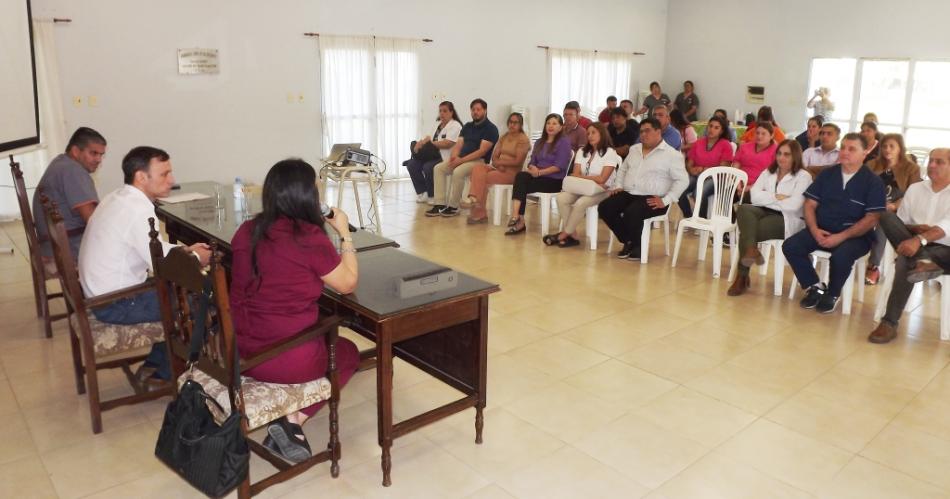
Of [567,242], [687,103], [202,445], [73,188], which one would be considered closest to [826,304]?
[567,242]

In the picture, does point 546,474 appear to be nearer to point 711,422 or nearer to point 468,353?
point 468,353

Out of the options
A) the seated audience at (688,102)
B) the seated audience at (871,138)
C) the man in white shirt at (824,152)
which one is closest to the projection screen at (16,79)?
the man in white shirt at (824,152)

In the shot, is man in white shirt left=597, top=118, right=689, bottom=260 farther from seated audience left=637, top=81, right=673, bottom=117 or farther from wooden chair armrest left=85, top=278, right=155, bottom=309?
seated audience left=637, top=81, right=673, bottom=117

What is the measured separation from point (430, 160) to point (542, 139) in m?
1.81

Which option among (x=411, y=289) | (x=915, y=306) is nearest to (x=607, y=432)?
(x=411, y=289)

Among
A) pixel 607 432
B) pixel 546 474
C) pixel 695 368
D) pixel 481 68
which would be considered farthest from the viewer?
pixel 481 68

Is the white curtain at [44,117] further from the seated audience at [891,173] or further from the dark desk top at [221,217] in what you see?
the seated audience at [891,173]

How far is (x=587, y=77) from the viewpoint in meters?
11.4

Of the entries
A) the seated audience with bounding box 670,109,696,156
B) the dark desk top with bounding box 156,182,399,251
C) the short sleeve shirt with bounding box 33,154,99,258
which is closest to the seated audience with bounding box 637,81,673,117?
the seated audience with bounding box 670,109,696,156

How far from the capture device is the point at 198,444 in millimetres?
1960

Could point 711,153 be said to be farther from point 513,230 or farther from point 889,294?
point 889,294

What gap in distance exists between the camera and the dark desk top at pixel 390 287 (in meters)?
2.30

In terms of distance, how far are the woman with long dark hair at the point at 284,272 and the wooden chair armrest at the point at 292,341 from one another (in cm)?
4

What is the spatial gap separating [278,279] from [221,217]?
61.5 inches
